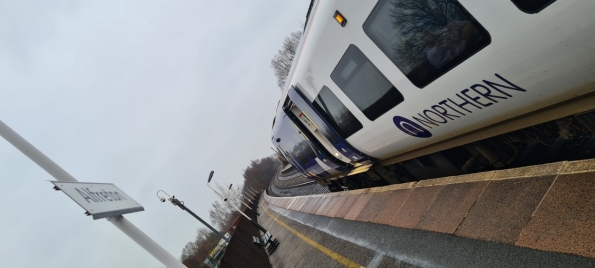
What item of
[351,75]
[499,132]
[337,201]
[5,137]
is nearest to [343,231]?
[337,201]

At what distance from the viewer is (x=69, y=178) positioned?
4883 millimetres

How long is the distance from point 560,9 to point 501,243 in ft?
6.15

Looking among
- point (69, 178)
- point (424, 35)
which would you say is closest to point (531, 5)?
point (424, 35)

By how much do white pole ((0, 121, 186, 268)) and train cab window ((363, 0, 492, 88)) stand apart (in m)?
3.63

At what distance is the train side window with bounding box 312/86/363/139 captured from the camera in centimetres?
584

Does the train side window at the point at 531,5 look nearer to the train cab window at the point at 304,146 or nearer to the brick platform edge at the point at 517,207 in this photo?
the brick platform edge at the point at 517,207

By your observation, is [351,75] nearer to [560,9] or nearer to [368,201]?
[368,201]

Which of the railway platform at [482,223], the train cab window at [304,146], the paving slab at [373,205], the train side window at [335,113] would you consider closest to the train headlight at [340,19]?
the train side window at [335,113]

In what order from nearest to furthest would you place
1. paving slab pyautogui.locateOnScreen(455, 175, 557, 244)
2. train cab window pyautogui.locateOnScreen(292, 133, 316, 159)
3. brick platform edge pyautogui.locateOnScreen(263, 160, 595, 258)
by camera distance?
brick platform edge pyautogui.locateOnScreen(263, 160, 595, 258) → paving slab pyautogui.locateOnScreen(455, 175, 557, 244) → train cab window pyautogui.locateOnScreen(292, 133, 316, 159)

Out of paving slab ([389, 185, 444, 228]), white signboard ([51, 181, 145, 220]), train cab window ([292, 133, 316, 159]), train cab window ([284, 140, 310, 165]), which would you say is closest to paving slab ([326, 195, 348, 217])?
train cab window ([292, 133, 316, 159])

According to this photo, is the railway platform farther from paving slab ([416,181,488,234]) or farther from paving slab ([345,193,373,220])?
paving slab ([345,193,373,220])

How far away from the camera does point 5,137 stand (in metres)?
4.77

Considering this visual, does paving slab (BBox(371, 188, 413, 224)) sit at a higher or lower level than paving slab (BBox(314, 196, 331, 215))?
lower

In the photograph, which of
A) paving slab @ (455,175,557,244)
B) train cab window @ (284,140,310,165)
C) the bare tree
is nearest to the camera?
paving slab @ (455,175,557,244)
